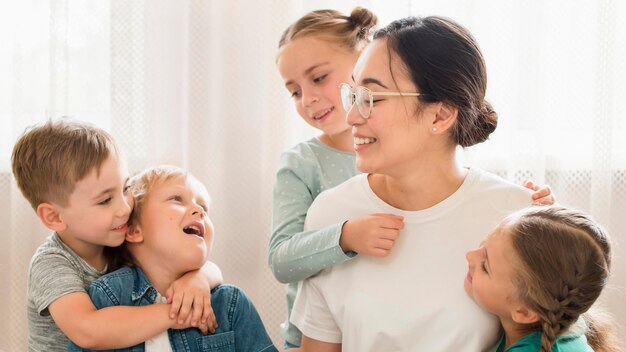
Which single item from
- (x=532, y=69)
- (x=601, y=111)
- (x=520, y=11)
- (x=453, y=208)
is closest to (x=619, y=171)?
(x=601, y=111)

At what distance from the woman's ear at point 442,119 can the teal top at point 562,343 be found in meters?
0.53

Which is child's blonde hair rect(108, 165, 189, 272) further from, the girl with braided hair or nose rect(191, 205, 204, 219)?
the girl with braided hair

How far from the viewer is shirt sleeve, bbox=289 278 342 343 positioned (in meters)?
1.92

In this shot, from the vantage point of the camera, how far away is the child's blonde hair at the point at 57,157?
6.24ft

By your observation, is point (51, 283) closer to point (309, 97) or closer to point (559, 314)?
point (309, 97)

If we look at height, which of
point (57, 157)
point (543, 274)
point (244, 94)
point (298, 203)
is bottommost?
point (543, 274)

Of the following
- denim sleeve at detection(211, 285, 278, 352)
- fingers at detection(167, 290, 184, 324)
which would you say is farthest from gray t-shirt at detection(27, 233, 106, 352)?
denim sleeve at detection(211, 285, 278, 352)

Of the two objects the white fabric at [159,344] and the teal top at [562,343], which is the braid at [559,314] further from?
the white fabric at [159,344]

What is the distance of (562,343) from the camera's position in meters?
1.63

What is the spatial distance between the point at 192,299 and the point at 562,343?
89 centimetres

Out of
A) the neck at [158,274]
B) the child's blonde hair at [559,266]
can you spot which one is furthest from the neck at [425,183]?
the neck at [158,274]

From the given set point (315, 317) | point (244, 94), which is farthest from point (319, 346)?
point (244, 94)

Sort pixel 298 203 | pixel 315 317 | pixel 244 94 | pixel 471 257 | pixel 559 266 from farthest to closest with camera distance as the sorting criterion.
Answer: pixel 244 94 < pixel 298 203 < pixel 315 317 < pixel 471 257 < pixel 559 266

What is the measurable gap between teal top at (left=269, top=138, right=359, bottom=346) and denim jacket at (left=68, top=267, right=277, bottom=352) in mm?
149
